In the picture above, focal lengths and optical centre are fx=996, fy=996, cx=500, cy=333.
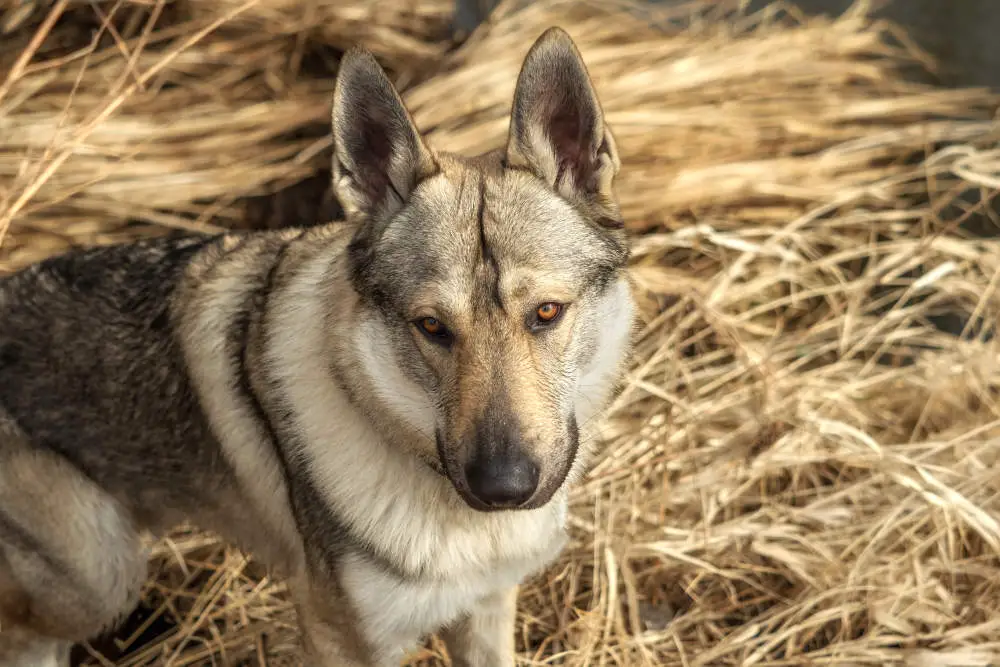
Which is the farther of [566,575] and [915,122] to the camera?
[915,122]

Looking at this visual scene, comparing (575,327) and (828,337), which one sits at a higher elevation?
(575,327)

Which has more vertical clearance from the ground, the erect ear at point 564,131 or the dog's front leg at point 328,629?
the erect ear at point 564,131

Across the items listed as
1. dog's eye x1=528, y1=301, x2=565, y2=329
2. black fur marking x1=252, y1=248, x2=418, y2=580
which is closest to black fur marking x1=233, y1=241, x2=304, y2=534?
black fur marking x1=252, y1=248, x2=418, y2=580

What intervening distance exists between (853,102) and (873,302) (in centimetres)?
125

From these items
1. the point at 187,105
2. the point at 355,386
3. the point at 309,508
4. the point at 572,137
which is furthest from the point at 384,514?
the point at 187,105

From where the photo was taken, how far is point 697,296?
181 inches

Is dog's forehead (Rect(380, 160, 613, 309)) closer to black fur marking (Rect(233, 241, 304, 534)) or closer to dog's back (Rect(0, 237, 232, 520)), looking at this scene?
black fur marking (Rect(233, 241, 304, 534))

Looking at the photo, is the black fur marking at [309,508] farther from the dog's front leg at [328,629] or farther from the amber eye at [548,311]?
the amber eye at [548,311]

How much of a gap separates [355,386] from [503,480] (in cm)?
55

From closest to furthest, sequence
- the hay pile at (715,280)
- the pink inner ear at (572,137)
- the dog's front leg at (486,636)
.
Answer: the pink inner ear at (572,137) < the dog's front leg at (486,636) < the hay pile at (715,280)

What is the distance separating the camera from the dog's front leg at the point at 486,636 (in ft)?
10.5

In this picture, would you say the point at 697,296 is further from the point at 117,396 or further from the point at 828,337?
the point at 117,396

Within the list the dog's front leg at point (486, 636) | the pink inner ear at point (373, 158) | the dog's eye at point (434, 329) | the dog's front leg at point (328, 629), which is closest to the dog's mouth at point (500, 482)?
the dog's eye at point (434, 329)

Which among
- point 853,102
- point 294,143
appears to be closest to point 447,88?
point 294,143
